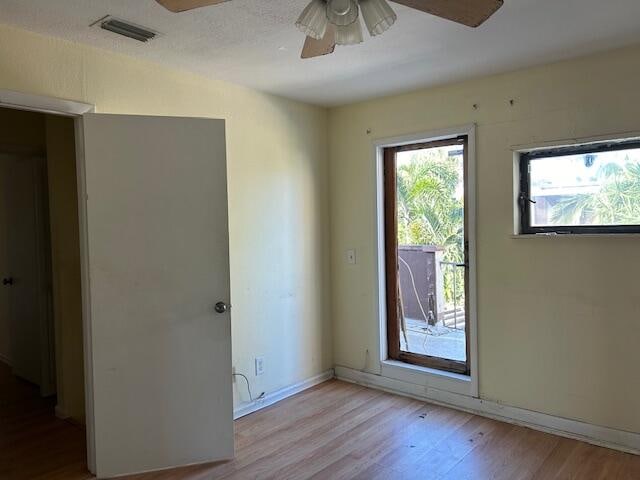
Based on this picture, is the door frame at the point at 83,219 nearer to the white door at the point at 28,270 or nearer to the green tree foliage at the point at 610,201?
the white door at the point at 28,270

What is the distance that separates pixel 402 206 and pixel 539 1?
184 centimetres

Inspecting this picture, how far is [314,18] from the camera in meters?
1.56

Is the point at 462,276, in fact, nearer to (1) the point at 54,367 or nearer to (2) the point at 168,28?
(2) the point at 168,28

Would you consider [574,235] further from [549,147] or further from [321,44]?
[321,44]

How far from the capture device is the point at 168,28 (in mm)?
2258

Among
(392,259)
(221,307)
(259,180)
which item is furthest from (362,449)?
(259,180)

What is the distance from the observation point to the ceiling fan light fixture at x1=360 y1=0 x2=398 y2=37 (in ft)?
5.06

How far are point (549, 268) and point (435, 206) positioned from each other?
35.9 inches

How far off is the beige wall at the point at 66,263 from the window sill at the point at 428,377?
2.21 meters

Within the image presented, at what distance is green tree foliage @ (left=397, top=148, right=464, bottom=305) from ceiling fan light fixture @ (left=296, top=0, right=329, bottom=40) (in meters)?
2.01

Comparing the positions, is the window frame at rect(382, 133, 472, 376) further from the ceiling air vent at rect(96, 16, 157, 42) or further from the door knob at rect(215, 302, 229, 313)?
the ceiling air vent at rect(96, 16, 157, 42)

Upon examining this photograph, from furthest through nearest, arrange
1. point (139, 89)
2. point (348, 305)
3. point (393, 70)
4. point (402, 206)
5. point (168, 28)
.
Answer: point (348, 305) < point (402, 206) < point (393, 70) < point (139, 89) < point (168, 28)

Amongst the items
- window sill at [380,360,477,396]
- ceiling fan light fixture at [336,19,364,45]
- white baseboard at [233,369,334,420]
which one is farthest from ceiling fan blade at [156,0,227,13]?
window sill at [380,360,477,396]

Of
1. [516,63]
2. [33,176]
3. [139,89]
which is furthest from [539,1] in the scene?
[33,176]
